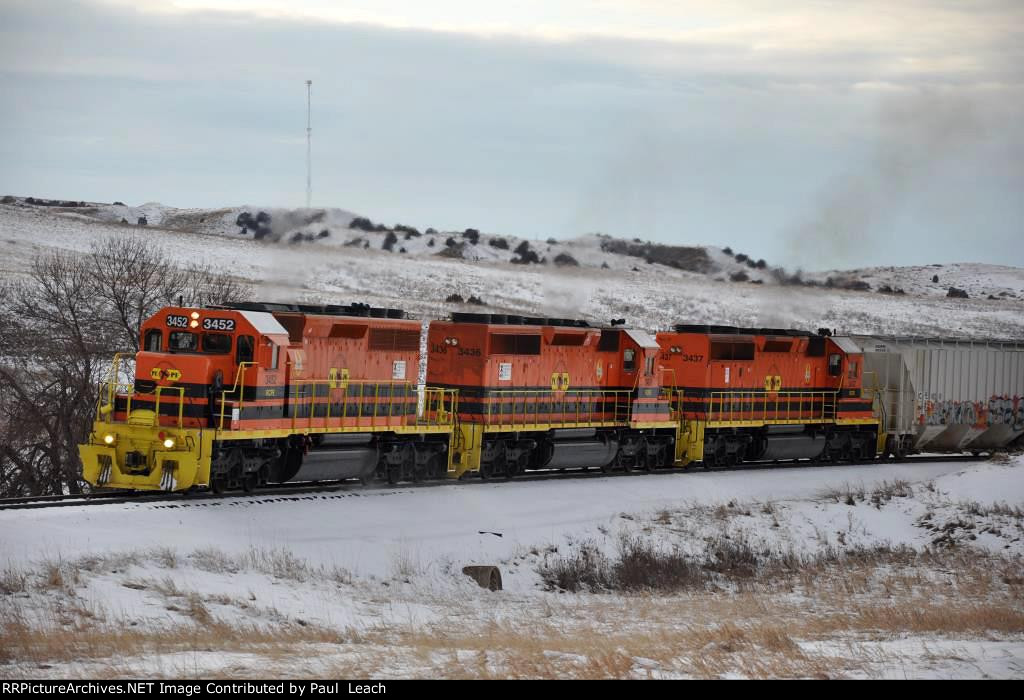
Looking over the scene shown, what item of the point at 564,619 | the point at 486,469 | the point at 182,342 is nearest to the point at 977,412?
the point at 486,469

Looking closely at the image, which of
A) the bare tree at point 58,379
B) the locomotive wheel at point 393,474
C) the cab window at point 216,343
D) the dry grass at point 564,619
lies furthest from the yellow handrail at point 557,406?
the bare tree at point 58,379

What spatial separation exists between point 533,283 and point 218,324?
51240 millimetres

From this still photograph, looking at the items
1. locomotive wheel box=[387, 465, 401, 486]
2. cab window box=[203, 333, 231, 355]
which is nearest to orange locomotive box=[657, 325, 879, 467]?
locomotive wheel box=[387, 465, 401, 486]

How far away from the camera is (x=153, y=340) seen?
71.6 ft

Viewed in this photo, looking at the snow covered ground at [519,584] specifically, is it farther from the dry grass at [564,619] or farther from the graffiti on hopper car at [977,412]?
the graffiti on hopper car at [977,412]

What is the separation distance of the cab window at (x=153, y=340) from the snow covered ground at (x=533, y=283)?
1965 centimetres

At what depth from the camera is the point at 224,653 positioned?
12820mm

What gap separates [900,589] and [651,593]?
4.17 m

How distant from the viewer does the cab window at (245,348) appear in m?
21.1

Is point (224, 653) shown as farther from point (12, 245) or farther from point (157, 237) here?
point (157, 237)

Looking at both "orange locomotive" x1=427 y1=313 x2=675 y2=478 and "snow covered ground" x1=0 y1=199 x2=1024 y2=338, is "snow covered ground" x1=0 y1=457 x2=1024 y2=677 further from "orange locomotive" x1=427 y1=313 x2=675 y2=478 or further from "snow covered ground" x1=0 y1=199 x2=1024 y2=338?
"snow covered ground" x1=0 y1=199 x2=1024 y2=338

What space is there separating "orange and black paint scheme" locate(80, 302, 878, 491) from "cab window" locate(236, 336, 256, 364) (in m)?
0.04

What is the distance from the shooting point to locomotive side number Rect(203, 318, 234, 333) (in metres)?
21.2
